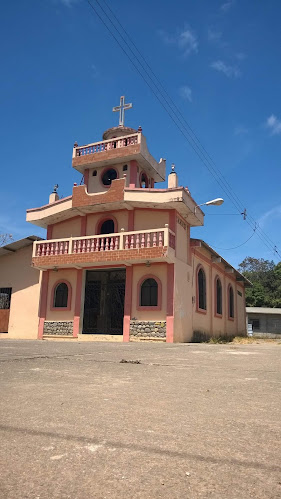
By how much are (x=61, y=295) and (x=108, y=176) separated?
6331 mm

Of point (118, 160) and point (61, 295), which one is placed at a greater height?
point (118, 160)

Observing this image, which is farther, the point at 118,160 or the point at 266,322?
the point at 266,322

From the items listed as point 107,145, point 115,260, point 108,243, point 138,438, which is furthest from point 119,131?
point 138,438

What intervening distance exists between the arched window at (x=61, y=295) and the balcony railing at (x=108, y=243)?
1.70m

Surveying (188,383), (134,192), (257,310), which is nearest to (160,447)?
(188,383)

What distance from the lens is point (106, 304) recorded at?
65.1ft

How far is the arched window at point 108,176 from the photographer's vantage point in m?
18.9

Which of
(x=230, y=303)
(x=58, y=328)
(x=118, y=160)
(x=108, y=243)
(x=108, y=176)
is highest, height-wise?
(x=118, y=160)

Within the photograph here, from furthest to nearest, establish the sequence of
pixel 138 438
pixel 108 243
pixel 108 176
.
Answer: pixel 108 176
pixel 108 243
pixel 138 438

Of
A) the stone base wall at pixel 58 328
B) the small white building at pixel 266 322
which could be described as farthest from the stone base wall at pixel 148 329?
the small white building at pixel 266 322

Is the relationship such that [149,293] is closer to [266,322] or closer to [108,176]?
[108,176]

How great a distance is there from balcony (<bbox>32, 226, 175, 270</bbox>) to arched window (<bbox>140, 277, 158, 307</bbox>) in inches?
42.8

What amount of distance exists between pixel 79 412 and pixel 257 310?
34.2 metres

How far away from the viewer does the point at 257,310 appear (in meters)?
34.9
